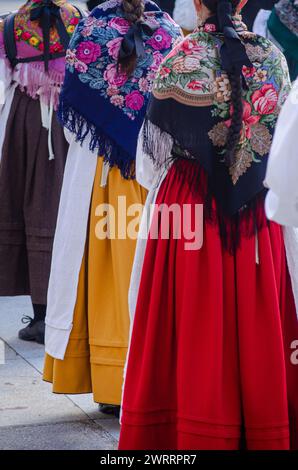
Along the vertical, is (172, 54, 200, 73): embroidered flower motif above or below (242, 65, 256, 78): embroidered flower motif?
below

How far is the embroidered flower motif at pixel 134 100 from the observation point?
168 inches

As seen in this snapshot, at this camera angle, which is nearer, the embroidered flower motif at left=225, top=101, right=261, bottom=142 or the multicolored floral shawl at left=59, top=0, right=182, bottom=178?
the embroidered flower motif at left=225, top=101, right=261, bottom=142

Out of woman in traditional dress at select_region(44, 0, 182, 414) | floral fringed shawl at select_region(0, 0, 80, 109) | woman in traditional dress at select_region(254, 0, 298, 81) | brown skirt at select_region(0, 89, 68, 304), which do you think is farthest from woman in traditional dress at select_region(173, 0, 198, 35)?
woman in traditional dress at select_region(44, 0, 182, 414)

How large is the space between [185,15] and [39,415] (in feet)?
10.3

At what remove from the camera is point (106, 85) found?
14.0ft

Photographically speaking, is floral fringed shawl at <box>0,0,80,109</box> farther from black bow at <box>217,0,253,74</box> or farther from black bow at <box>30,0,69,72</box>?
black bow at <box>217,0,253,74</box>

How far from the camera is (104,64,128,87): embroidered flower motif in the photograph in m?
4.27

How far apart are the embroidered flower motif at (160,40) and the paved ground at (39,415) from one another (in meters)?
1.54

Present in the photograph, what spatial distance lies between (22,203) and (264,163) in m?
2.46

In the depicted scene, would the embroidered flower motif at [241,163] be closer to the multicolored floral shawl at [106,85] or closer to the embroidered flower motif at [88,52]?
the multicolored floral shawl at [106,85]

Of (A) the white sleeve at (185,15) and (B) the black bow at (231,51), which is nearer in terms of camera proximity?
(B) the black bow at (231,51)

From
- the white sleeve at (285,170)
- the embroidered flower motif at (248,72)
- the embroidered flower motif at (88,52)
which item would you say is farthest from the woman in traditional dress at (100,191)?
the white sleeve at (285,170)

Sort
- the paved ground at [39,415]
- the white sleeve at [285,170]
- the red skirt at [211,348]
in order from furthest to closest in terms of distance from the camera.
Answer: the paved ground at [39,415] < the red skirt at [211,348] < the white sleeve at [285,170]
